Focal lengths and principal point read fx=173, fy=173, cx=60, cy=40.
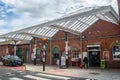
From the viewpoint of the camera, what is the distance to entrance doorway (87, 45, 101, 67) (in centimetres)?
2305

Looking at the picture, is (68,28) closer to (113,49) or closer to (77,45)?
(77,45)

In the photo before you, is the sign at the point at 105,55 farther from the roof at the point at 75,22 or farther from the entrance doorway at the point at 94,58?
the roof at the point at 75,22

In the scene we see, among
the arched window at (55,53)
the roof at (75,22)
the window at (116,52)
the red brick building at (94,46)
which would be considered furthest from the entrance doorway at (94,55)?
the arched window at (55,53)

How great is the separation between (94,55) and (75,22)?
5.61 meters

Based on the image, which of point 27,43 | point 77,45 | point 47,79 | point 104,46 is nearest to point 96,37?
point 104,46

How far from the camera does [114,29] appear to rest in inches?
856

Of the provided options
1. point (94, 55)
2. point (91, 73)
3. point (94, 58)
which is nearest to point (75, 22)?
point (94, 55)

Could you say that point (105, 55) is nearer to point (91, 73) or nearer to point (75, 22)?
point (75, 22)

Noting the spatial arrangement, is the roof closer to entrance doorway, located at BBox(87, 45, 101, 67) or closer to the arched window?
the arched window

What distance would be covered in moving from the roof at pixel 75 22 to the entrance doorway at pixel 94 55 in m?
2.97

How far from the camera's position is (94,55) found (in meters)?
23.5

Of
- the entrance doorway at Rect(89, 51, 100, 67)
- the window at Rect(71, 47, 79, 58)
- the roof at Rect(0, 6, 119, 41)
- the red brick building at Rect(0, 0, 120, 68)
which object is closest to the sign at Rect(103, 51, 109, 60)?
the red brick building at Rect(0, 0, 120, 68)

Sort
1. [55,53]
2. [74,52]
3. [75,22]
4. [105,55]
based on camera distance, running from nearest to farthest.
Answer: [75,22] → [105,55] → [74,52] → [55,53]

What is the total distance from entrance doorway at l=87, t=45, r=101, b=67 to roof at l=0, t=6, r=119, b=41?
117 inches
